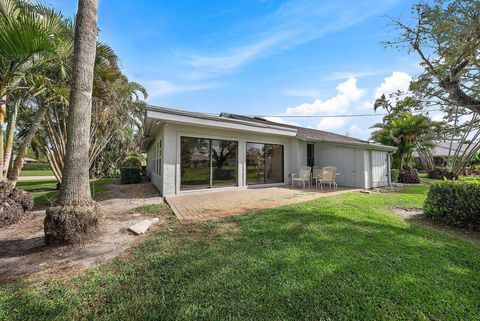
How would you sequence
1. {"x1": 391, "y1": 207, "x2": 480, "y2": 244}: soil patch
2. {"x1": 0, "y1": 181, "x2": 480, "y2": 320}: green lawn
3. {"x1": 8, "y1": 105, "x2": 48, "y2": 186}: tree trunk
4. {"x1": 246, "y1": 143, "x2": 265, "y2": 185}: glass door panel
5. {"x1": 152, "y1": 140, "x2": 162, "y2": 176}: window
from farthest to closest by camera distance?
{"x1": 246, "y1": 143, "x2": 265, "y2": 185}: glass door panel → {"x1": 152, "y1": 140, "x2": 162, "y2": 176}: window → {"x1": 8, "y1": 105, "x2": 48, "y2": 186}: tree trunk → {"x1": 391, "y1": 207, "x2": 480, "y2": 244}: soil patch → {"x1": 0, "y1": 181, "x2": 480, "y2": 320}: green lawn

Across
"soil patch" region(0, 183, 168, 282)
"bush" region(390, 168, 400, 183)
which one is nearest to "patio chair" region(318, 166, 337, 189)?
"bush" region(390, 168, 400, 183)

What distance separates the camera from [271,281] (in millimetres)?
2758

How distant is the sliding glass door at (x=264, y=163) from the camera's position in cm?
1091

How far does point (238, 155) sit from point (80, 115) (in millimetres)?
7046

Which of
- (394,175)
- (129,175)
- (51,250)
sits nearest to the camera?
(51,250)

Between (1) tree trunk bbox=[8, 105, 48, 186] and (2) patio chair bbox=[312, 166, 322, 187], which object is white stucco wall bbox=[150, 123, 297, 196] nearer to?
(1) tree trunk bbox=[8, 105, 48, 186]

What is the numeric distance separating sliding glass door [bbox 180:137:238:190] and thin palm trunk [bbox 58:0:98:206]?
465 cm

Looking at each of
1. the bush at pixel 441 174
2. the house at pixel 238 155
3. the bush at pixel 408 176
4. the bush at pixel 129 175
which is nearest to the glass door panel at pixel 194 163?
the house at pixel 238 155

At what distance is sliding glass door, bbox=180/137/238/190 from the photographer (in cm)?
898

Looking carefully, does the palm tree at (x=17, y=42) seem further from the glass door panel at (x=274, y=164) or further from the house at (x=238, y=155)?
the glass door panel at (x=274, y=164)

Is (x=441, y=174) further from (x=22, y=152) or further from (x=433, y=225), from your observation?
(x=22, y=152)

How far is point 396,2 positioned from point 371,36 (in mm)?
1111

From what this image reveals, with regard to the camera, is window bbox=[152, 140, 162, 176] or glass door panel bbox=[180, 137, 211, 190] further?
window bbox=[152, 140, 162, 176]

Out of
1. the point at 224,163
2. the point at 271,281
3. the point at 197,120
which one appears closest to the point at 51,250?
the point at 271,281
